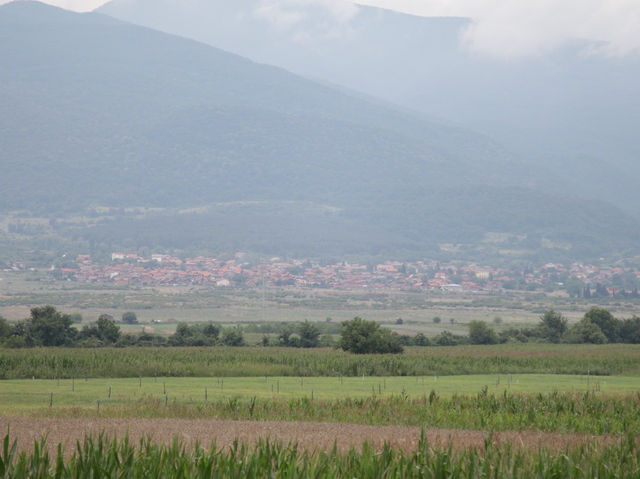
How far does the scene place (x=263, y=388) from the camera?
33312 millimetres

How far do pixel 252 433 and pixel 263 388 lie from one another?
1638 centimetres

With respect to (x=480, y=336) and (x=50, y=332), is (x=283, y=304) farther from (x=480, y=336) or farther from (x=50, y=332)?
(x=50, y=332)

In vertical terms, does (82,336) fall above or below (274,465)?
below

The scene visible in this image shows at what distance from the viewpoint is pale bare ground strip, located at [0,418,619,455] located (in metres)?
15.0

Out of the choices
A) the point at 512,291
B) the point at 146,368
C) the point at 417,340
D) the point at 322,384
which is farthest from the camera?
the point at 512,291

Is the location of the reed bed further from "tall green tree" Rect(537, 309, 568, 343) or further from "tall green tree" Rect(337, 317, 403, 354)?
"tall green tree" Rect(537, 309, 568, 343)

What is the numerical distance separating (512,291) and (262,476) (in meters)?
186

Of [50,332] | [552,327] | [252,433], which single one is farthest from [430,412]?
[552,327]

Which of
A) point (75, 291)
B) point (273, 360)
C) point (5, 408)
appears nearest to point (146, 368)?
point (273, 360)

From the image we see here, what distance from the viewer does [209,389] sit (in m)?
32.2

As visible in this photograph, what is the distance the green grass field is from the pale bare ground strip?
5277 millimetres

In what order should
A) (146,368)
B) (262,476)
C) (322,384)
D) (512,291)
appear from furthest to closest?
1. (512,291)
2. (146,368)
3. (322,384)
4. (262,476)

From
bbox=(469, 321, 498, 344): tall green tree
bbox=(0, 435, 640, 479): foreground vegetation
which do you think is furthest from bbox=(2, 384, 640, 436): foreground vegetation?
bbox=(469, 321, 498, 344): tall green tree

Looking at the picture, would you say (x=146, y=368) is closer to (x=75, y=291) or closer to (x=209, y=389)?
(x=209, y=389)
